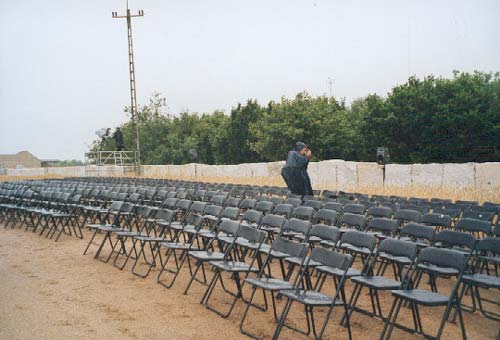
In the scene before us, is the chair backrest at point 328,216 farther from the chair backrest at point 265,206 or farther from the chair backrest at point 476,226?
the chair backrest at point 476,226

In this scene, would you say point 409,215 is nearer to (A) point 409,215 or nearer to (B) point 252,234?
(A) point 409,215

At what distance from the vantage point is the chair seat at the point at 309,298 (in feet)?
14.2

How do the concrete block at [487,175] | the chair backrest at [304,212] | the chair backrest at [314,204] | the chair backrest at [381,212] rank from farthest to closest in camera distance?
1. the concrete block at [487,175]
2. the chair backrest at [314,204]
3. the chair backrest at [381,212]
4. the chair backrest at [304,212]

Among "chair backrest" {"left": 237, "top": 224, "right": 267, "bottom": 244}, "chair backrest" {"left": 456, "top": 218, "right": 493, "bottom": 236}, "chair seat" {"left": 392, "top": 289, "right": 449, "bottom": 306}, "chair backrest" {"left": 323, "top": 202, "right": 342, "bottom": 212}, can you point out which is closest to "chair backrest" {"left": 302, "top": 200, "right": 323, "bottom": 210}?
"chair backrest" {"left": 323, "top": 202, "right": 342, "bottom": 212}

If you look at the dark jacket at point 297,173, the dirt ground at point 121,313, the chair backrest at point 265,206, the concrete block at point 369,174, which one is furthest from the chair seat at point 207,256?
the concrete block at point 369,174

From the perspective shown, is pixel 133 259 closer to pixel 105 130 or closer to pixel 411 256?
pixel 411 256

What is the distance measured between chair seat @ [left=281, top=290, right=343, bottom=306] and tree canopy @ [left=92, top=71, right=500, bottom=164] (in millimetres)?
23882

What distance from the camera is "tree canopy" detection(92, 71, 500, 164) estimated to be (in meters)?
27.0

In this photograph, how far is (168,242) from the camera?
7.24 metres

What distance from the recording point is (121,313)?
17.6 ft

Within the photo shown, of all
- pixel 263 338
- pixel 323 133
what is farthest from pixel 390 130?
pixel 263 338

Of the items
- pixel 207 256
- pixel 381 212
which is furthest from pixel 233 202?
pixel 207 256

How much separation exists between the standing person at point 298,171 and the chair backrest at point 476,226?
459 cm

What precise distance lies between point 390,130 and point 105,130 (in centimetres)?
1896
